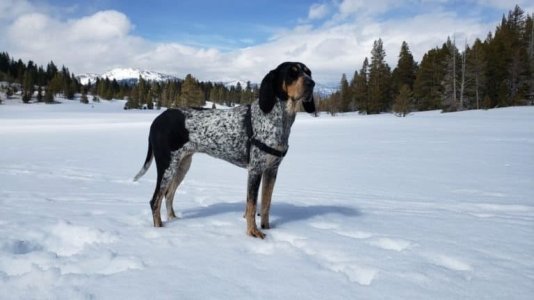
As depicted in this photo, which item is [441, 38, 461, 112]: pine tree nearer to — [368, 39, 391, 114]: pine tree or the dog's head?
[368, 39, 391, 114]: pine tree

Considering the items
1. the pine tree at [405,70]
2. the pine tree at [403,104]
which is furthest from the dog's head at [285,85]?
the pine tree at [405,70]

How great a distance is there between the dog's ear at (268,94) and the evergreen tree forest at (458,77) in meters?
38.6

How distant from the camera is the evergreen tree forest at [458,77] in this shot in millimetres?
40812

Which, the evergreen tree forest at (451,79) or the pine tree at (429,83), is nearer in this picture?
the evergreen tree forest at (451,79)

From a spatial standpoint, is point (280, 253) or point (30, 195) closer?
point (280, 253)

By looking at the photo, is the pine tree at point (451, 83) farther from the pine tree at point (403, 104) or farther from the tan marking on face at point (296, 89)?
the tan marking on face at point (296, 89)

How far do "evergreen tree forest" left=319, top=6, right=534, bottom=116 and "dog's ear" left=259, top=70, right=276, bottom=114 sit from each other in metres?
38.6

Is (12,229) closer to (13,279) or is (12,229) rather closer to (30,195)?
(13,279)

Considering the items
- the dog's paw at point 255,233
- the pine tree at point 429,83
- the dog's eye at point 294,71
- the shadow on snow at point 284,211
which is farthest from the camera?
the pine tree at point 429,83

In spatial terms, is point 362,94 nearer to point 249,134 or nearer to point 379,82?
point 379,82

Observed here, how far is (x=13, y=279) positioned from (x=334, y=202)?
4289 millimetres

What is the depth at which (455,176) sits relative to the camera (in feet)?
26.6

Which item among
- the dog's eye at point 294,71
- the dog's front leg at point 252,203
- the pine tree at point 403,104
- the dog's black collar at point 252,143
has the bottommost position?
the dog's front leg at point 252,203

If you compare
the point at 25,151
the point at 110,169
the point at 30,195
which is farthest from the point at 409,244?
the point at 25,151
